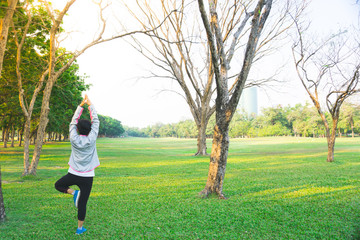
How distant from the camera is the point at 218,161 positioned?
6.14 metres

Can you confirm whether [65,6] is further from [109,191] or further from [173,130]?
[173,130]

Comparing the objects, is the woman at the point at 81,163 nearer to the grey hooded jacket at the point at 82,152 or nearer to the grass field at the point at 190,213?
the grey hooded jacket at the point at 82,152

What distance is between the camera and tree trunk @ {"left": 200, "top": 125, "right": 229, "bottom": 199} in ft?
20.2

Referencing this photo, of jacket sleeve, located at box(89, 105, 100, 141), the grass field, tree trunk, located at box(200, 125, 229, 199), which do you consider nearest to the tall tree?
tree trunk, located at box(200, 125, 229, 199)

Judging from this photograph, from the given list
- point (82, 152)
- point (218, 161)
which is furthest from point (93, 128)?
point (218, 161)

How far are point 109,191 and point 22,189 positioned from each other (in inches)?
113

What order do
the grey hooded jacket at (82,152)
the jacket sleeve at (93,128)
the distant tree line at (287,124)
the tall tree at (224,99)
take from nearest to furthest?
the grey hooded jacket at (82,152) < the jacket sleeve at (93,128) < the tall tree at (224,99) < the distant tree line at (287,124)

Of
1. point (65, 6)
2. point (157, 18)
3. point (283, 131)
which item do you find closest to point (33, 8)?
point (65, 6)

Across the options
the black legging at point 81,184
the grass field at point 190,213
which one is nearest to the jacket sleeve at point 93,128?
the black legging at point 81,184

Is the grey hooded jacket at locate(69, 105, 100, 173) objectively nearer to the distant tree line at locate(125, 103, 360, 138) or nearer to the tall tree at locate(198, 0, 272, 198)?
the tall tree at locate(198, 0, 272, 198)

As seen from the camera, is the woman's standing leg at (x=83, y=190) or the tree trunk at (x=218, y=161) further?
the tree trunk at (x=218, y=161)

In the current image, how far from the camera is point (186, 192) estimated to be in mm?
7102

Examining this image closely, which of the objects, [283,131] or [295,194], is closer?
[295,194]

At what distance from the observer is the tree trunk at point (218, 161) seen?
614 centimetres
